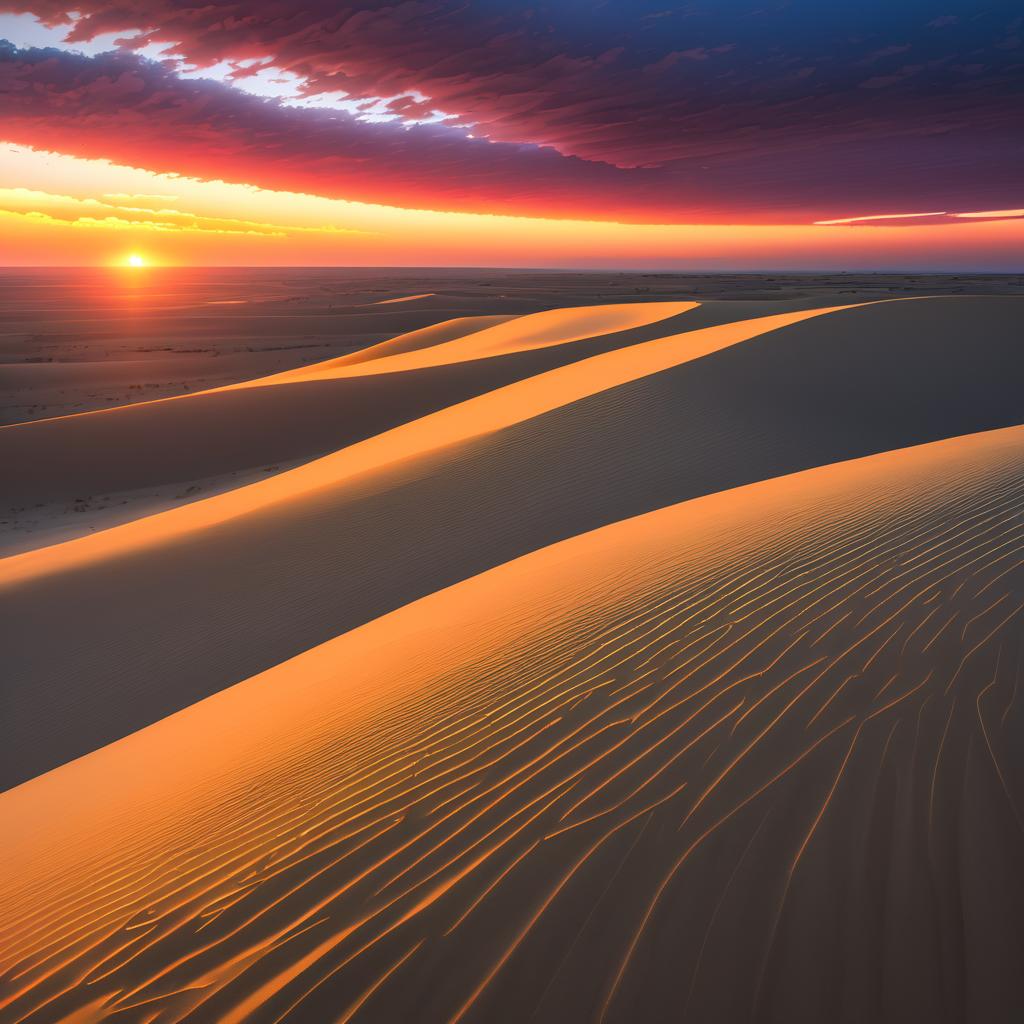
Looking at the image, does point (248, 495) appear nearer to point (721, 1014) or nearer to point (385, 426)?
point (385, 426)

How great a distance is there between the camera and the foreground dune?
6.75ft

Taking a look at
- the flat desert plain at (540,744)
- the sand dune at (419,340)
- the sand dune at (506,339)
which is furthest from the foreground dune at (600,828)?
the sand dune at (419,340)

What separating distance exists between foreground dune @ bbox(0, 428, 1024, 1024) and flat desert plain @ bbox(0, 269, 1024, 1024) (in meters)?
0.01

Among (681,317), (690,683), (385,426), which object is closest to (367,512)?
(690,683)

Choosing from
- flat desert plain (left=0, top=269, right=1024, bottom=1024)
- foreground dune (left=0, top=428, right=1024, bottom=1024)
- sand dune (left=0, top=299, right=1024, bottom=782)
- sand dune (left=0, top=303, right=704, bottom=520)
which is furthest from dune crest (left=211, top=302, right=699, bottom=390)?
foreground dune (left=0, top=428, right=1024, bottom=1024)

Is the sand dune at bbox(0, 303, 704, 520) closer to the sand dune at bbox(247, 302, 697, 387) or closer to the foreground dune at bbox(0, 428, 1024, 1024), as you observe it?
the sand dune at bbox(247, 302, 697, 387)

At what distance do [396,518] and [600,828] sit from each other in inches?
→ 292

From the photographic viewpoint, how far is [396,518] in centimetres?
972

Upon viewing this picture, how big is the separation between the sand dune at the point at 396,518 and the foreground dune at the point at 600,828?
2323mm

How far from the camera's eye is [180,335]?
4906 cm

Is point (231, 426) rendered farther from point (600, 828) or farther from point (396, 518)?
point (600, 828)

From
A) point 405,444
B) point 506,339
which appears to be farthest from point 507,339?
point 405,444

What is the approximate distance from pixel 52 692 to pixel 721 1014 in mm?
7468

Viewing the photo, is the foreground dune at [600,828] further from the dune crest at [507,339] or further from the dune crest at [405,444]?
the dune crest at [507,339]
